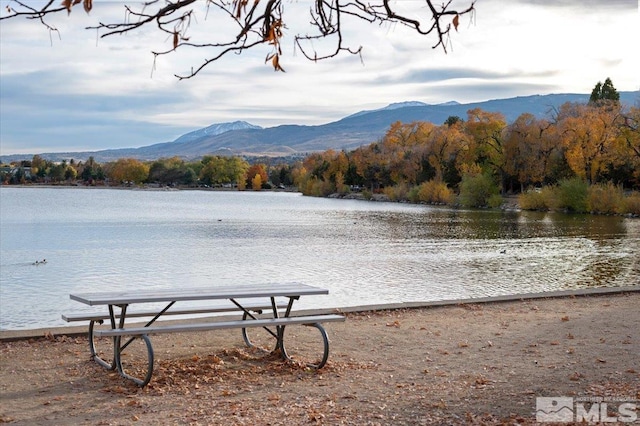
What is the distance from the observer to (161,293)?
6844 mm

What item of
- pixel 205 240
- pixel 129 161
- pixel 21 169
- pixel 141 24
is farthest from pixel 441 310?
pixel 21 169

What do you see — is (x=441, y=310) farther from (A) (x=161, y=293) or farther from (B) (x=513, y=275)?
(B) (x=513, y=275)

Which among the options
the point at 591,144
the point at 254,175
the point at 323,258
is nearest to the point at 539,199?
the point at 591,144

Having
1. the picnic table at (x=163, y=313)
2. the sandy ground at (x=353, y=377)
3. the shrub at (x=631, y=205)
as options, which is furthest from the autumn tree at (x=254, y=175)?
the picnic table at (x=163, y=313)

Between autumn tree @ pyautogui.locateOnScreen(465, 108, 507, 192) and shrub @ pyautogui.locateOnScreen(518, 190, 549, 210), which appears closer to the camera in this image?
shrub @ pyautogui.locateOnScreen(518, 190, 549, 210)

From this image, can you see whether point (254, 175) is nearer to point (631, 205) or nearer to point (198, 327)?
point (631, 205)

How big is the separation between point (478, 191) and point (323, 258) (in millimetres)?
46375

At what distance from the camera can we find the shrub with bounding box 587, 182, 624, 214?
58250mm

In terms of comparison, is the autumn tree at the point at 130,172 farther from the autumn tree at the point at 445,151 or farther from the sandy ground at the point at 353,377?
the sandy ground at the point at 353,377

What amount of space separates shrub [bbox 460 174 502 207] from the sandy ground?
6386cm

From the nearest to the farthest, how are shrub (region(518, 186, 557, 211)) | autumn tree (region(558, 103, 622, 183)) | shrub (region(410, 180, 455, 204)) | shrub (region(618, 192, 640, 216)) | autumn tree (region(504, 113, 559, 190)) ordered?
shrub (region(618, 192, 640, 216)), autumn tree (region(558, 103, 622, 183)), shrub (region(518, 186, 557, 211)), autumn tree (region(504, 113, 559, 190)), shrub (region(410, 180, 455, 204))

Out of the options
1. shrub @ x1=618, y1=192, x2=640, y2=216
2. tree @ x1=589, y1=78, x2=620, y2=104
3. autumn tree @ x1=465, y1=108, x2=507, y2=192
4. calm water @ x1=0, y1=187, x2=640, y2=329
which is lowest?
calm water @ x1=0, y1=187, x2=640, y2=329

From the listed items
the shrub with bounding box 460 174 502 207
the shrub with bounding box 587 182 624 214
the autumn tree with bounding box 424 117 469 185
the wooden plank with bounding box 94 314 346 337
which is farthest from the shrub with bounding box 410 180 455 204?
the wooden plank with bounding box 94 314 346 337

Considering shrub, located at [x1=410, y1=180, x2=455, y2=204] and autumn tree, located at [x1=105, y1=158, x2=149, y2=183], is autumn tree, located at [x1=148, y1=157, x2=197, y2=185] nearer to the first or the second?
autumn tree, located at [x1=105, y1=158, x2=149, y2=183]
